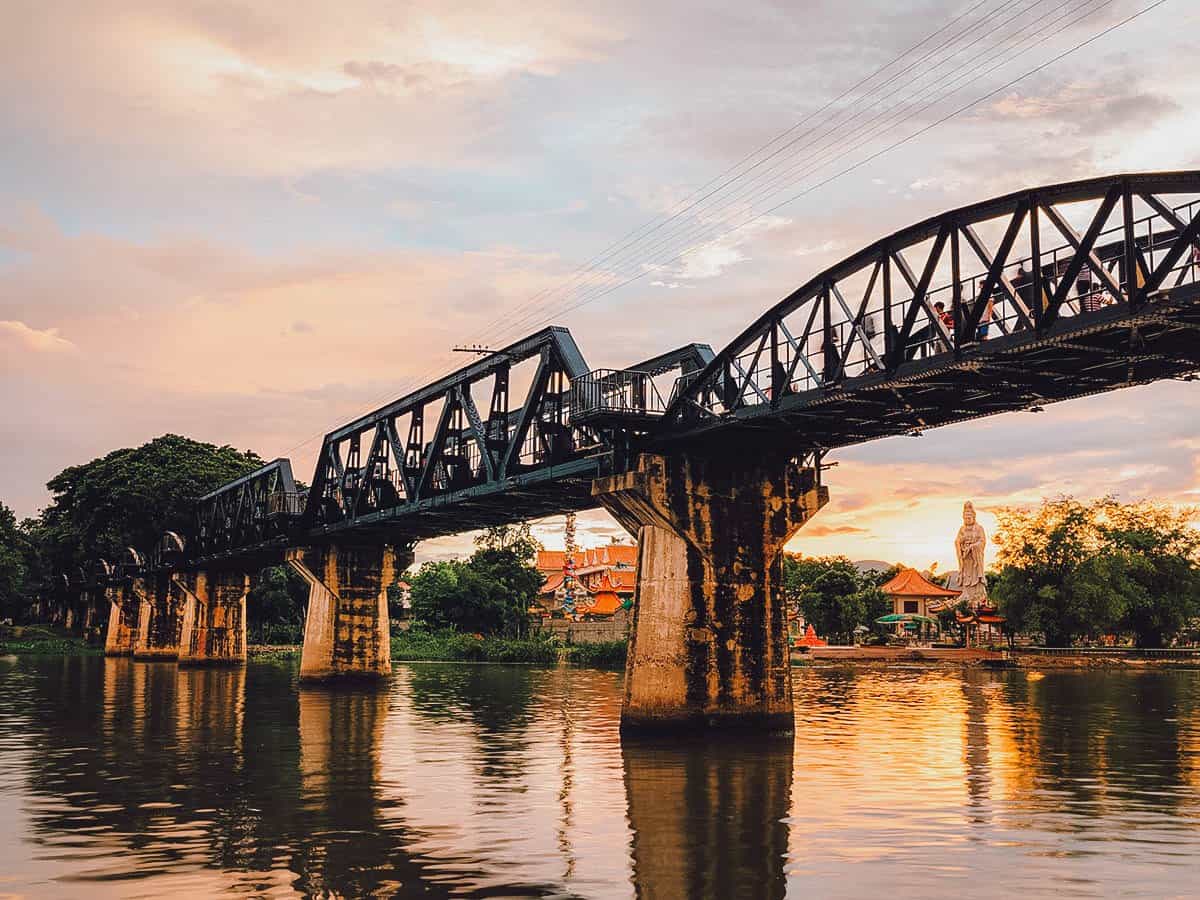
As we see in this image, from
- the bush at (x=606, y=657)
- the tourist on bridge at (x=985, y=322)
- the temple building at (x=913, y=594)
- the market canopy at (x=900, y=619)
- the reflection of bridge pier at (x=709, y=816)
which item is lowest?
the bush at (x=606, y=657)

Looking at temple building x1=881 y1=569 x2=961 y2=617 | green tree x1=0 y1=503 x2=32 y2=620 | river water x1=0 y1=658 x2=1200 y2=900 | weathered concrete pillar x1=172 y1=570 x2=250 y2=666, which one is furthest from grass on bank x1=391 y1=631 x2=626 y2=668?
temple building x1=881 y1=569 x2=961 y2=617

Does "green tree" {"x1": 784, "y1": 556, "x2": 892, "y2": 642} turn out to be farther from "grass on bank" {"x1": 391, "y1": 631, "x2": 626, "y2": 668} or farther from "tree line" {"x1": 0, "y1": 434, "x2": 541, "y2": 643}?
"tree line" {"x1": 0, "y1": 434, "x2": 541, "y2": 643}

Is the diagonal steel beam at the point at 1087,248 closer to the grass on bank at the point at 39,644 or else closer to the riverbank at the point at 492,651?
the riverbank at the point at 492,651

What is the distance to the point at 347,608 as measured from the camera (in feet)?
249

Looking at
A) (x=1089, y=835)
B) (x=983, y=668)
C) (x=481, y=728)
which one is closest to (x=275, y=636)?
(x=983, y=668)

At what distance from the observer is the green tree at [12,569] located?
142000 millimetres

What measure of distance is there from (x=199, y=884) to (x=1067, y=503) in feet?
327

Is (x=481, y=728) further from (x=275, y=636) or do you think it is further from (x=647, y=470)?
(x=275, y=636)

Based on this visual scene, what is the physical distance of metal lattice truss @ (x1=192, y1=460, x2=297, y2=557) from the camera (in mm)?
81000

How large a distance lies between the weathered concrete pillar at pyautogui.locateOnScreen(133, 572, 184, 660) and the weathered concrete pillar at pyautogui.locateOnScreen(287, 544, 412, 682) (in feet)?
168

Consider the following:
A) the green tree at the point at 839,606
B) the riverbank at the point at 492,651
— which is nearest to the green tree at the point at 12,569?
the riverbank at the point at 492,651

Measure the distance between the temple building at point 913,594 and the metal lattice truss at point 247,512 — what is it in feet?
296

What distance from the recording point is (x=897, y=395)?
34.4 m

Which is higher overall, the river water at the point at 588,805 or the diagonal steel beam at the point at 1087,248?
the diagonal steel beam at the point at 1087,248
